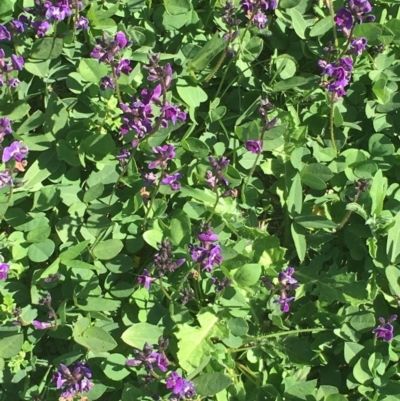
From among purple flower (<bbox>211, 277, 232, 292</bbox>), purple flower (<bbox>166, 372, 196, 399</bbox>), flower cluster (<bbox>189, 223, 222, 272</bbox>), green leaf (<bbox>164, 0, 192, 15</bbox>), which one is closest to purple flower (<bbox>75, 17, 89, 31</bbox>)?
green leaf (<bbox>164, 0, 192, 15</bbox>)

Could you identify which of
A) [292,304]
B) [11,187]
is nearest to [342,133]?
[292,304]

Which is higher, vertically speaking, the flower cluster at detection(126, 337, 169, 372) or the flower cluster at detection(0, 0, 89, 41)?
the flower cluster at detection(0, 0, 89, 41)

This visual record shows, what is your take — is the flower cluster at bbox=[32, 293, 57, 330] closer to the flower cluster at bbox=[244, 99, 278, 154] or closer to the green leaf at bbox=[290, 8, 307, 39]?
the flower cluster at bbox=[244, 99, 278, 154]

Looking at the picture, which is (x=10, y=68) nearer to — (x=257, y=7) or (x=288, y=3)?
(x=257, y=7)

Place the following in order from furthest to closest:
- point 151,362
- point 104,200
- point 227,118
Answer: point 227,118 → point 104,200 → point 151,362

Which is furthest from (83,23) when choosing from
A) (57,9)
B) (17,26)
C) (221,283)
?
(221,283)

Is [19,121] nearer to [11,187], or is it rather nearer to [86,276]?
[11,187]

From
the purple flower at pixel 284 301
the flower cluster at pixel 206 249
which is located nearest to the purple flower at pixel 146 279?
the flower cluster at pixel 206 249

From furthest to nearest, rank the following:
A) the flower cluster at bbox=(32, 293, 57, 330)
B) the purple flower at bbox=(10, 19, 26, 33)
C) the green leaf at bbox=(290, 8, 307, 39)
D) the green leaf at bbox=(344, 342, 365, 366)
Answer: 1. the green leaf at bbox=(290, 8, 307, 39)
2. the green leaf at bbox=(344, 342, 365, 366)
3. the purple flower at bbox=(10, 19, 26, 33)
4. the flower cluster at bbox=(32, 293, 57, 330)
